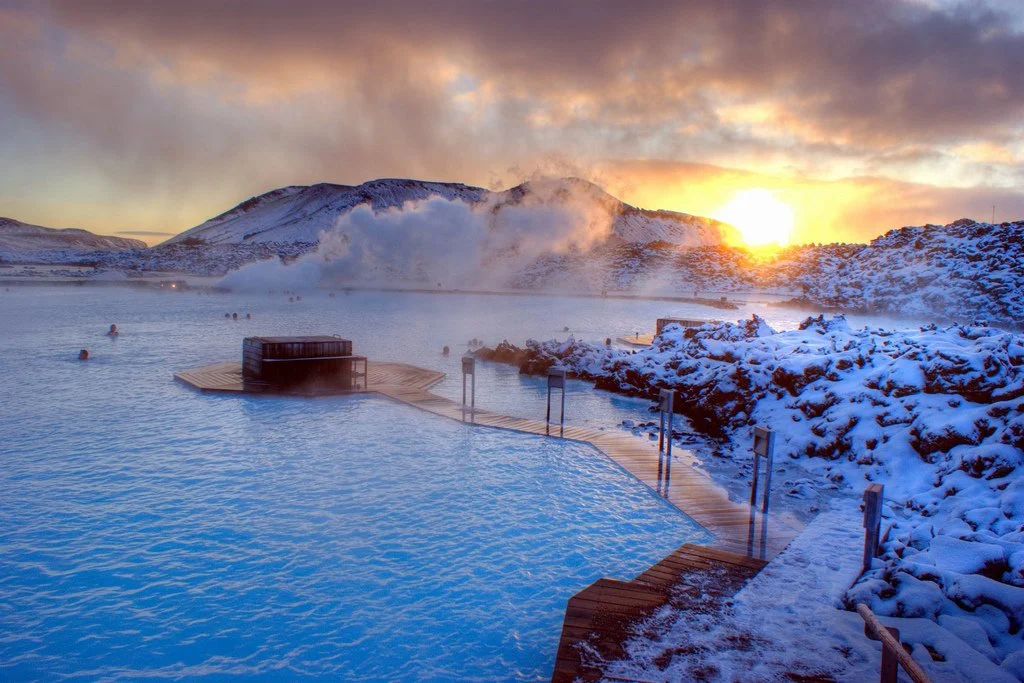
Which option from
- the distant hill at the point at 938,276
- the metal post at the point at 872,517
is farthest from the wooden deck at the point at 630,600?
the distant hill at the point at 938,276

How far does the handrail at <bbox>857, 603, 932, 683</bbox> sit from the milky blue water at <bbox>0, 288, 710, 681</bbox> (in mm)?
3245

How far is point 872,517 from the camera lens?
22.8 feet

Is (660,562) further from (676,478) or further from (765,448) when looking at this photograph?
(676,478)

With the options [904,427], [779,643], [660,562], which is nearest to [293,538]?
[660,562]

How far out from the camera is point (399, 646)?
21.1 feet

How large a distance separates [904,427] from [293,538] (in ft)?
42.7

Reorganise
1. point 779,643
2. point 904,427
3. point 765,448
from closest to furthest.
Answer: point 779,643 < point 765,448 < point 904,427

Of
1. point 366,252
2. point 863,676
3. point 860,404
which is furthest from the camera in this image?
point 366,252

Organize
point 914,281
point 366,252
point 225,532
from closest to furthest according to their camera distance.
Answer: point 225,532
point 914,281
point 366,252

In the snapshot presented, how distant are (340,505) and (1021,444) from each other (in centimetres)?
1247

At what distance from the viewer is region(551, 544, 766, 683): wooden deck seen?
5449 mm

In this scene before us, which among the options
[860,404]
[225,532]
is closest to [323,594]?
[225,532]

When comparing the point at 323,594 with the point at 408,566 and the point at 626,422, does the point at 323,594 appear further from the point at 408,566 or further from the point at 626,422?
the point at 626,422

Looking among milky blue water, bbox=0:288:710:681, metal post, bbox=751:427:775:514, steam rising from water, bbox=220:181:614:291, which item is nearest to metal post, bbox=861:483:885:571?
metal post, bbox=751:427:775:514
